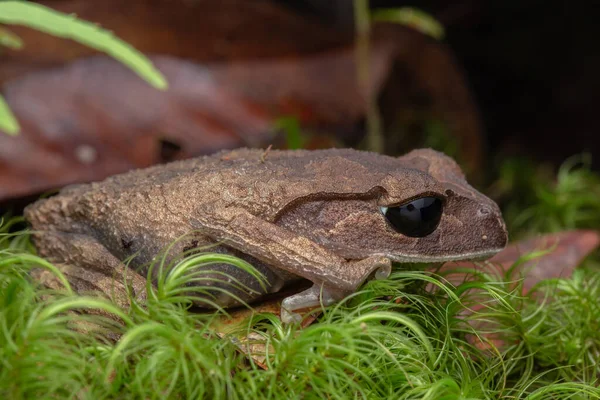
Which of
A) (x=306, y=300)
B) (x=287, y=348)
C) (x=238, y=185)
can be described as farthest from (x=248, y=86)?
(x=287, y=348)

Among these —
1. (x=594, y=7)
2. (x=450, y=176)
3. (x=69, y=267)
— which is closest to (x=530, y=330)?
(x=450, y=176)

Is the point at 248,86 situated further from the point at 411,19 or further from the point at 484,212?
the point at 484,212

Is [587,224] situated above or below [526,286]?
below

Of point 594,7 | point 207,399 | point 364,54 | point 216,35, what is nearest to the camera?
point 207,399

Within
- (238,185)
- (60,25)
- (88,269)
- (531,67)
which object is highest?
(60,25)

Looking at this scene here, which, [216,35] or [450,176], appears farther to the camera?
[216,35]

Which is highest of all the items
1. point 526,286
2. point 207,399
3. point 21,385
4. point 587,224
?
point 21,385

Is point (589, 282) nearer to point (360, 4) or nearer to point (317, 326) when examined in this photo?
point (317, 326)
